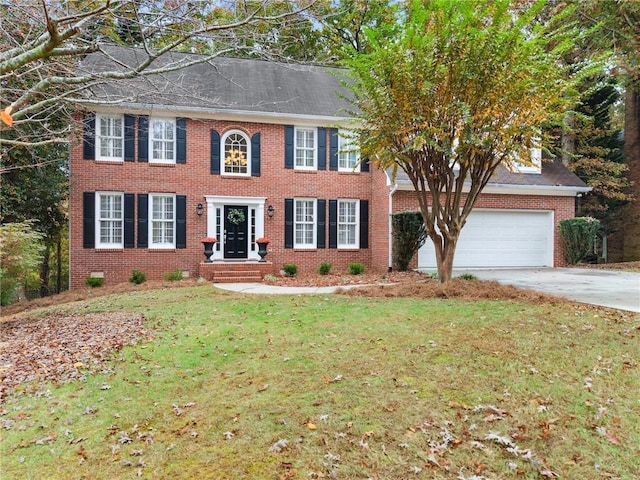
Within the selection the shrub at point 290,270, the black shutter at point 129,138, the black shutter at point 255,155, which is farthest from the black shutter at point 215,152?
the shrub at point 290,270

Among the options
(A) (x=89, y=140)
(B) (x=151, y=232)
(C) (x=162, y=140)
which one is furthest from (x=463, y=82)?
(A) (x=89, y=140)

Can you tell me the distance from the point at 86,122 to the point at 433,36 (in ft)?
34.8

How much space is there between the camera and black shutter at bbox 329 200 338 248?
1411cm

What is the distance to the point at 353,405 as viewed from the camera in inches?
136

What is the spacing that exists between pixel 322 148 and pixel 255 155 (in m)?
2.34

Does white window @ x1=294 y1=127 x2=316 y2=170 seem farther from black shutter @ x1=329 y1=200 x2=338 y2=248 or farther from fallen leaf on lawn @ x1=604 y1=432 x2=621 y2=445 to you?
fallen leaf on lawn @ x1=604 y1=432 x2=621 y2=445

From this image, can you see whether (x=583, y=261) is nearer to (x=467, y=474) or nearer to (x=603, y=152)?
(x=603, y=152)

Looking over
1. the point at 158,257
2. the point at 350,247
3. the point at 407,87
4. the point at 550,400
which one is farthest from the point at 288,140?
the point at 550,400

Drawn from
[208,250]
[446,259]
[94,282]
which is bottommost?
[94,282]

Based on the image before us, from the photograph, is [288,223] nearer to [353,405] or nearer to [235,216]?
[235,216]

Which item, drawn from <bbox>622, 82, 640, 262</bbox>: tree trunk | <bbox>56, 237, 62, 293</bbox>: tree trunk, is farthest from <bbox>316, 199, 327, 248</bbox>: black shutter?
<bbox>622, 82, 640, 262</bbox>: tree trunk

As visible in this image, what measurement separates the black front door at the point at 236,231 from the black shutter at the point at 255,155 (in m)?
1.27

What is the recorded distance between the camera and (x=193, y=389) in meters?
4.00

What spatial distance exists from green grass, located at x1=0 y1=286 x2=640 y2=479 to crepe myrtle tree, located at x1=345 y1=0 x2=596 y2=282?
140 inches
